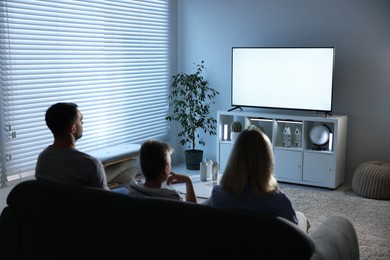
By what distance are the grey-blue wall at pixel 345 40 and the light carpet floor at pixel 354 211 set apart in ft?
2.16

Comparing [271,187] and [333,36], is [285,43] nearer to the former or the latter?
[333,36]

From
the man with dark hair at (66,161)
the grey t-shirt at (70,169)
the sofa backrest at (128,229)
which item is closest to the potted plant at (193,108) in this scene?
the man with dark hair at (66,161)

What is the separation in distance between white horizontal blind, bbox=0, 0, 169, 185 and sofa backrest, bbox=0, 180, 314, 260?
2079mm

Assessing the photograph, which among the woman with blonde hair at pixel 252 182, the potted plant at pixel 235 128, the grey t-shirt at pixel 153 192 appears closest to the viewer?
the woman with blonde hair at pixel 252 182

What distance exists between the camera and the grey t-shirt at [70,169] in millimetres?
2473

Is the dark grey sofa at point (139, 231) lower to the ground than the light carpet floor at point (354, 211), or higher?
higher

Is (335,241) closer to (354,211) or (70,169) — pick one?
(70,169)

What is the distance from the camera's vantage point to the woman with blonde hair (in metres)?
2.04

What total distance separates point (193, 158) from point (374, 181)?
2172 mm

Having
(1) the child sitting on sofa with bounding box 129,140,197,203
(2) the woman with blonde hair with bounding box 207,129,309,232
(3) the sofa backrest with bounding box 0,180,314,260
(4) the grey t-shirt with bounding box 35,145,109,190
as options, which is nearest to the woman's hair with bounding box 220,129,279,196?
(2) the woman with blonde hair with bounding box 207,129,309,232

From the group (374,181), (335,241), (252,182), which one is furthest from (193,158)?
(252,182)

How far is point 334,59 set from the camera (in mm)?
5156

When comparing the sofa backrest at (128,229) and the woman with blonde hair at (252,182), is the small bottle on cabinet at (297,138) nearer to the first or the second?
the woman with blonde hair at (252,182)

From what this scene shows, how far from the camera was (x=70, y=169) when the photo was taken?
2473 millimetres
